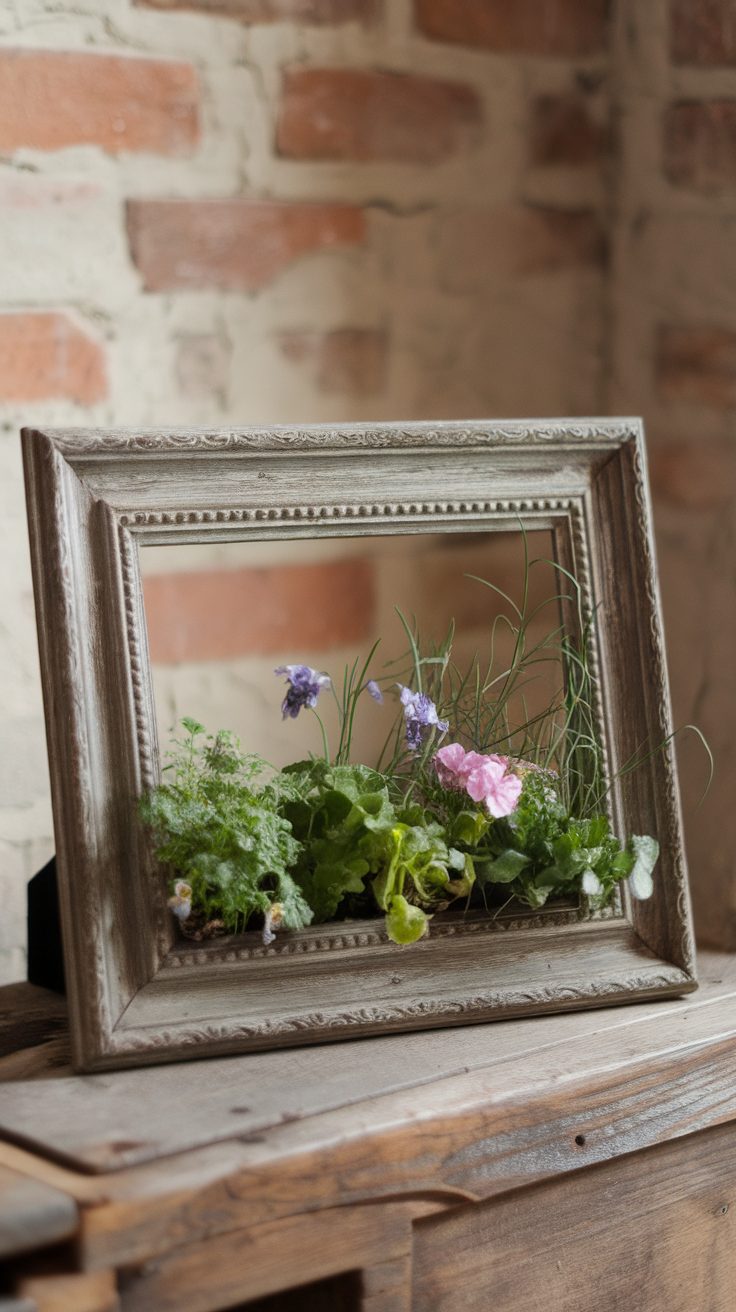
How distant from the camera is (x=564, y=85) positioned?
1466mm

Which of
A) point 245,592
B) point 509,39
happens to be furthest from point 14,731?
point 509,39

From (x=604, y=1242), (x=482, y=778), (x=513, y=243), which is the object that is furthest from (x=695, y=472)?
(x=604, y=1242)

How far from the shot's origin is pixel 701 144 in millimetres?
1358

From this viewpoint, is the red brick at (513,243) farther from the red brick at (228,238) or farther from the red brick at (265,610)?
the red brick at (265,610)

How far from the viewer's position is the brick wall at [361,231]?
4.02 ft

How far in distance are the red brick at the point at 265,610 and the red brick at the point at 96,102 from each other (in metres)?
0.40

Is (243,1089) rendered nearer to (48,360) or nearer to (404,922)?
(404,922)

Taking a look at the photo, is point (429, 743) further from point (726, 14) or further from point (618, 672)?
point (726, 14)

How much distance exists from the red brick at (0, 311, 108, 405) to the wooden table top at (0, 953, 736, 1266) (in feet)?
1.73

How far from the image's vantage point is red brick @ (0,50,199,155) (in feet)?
3.90

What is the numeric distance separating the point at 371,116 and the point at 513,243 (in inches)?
7.9

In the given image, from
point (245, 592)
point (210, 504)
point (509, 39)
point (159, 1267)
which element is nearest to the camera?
point (159, 1267)

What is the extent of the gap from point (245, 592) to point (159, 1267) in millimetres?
595

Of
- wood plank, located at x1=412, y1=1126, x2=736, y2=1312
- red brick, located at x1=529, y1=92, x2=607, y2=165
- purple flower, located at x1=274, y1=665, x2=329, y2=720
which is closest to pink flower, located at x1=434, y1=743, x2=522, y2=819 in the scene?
purple flower, located at x1=274, y1=665, x2=329, y2=720
